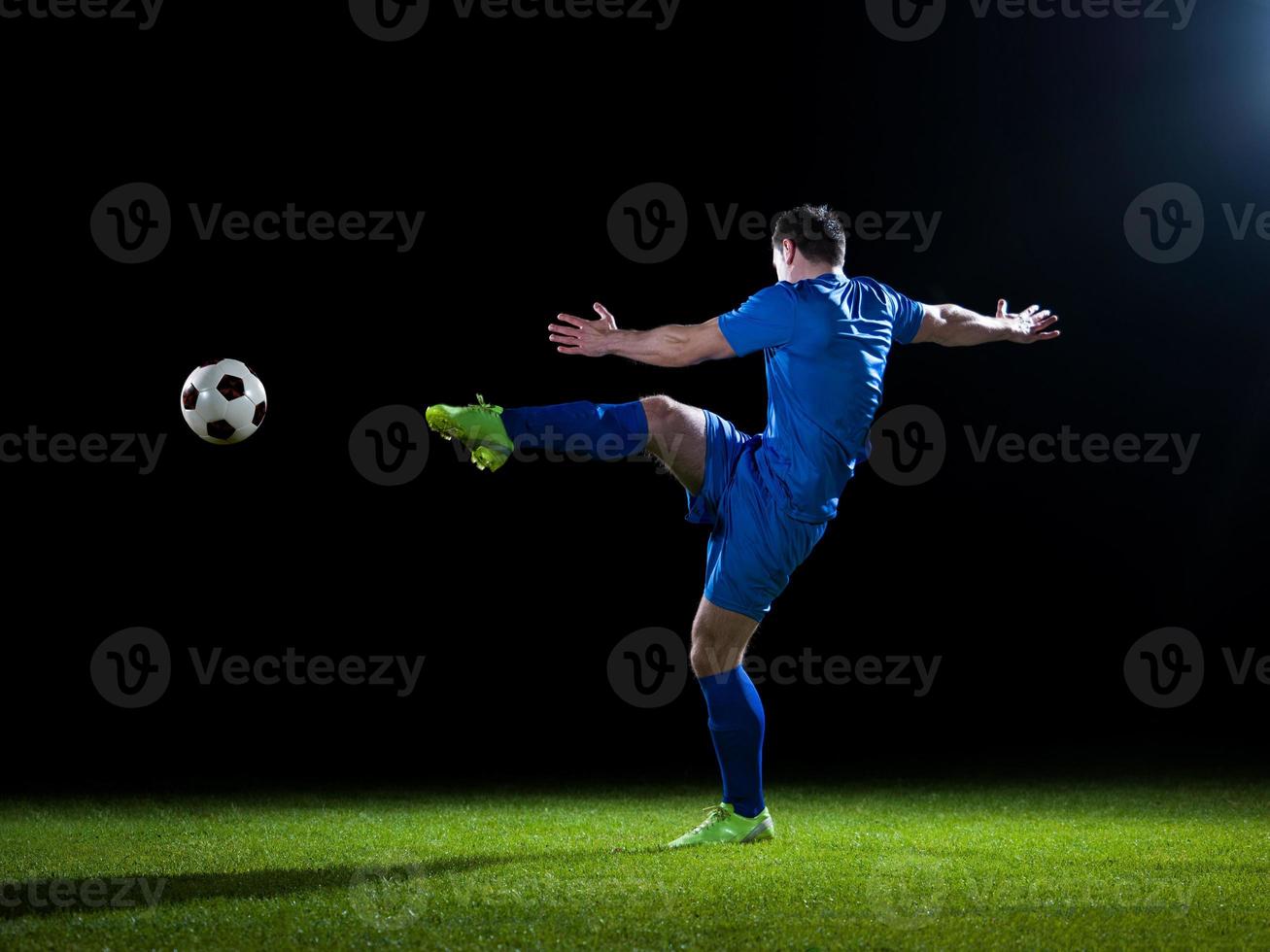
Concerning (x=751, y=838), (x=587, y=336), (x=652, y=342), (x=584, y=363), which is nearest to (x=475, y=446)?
(x=587, y=336)

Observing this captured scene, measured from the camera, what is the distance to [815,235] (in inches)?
129

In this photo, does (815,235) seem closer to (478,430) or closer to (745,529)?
(745,529)

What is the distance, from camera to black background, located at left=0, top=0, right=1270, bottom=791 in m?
6.18

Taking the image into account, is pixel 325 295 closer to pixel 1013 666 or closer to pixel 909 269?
pixel 909 269

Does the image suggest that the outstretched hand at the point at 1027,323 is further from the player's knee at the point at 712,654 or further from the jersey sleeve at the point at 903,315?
the player's knee at the point at 712,654

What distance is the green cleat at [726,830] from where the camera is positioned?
327 centimetres

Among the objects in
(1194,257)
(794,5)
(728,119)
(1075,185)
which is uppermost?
(794,5)

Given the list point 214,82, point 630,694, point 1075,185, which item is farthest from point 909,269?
point 214,82

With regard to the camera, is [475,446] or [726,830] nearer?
[475,446]

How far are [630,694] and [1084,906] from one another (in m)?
4.24

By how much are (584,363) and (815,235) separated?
11.6 ft

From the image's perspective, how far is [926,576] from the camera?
725 cm

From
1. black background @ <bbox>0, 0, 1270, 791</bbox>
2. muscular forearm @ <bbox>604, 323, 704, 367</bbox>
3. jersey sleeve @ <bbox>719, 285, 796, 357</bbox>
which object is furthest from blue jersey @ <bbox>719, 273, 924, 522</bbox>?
black background @ <bbox>0, 0, 1270, 791</bbox>

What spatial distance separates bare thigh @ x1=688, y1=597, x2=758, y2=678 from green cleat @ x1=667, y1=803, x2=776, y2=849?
382 mm
